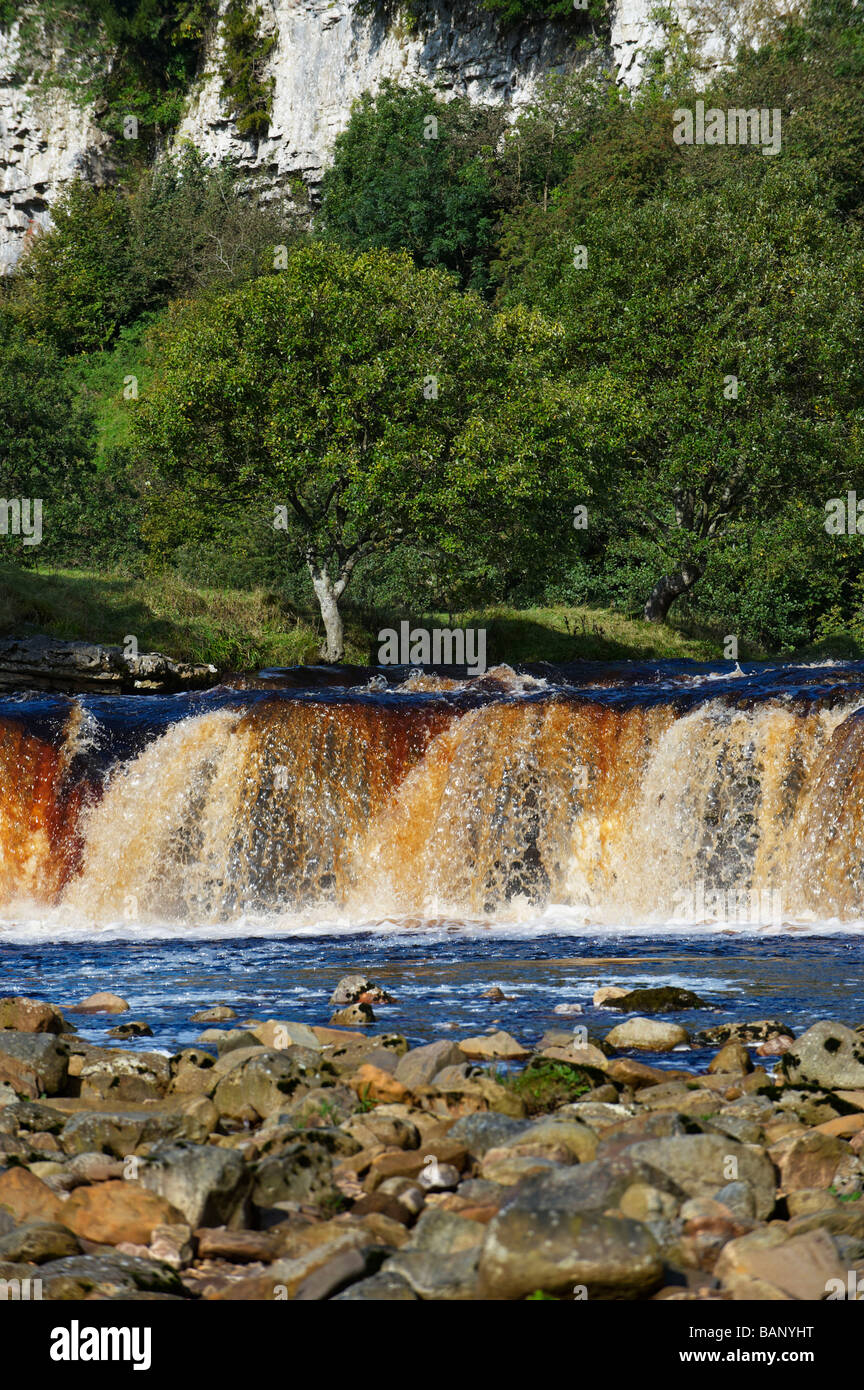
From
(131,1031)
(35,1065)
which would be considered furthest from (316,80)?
(35,1065)

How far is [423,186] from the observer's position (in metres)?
64.6

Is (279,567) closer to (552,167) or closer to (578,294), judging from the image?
(578,294)

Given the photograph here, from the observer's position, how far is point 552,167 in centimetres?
6419

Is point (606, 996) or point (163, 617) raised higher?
point (163, 617)

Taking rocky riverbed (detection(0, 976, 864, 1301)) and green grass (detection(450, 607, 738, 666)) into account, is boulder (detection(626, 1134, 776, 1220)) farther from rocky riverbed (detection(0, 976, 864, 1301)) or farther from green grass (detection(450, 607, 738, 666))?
green grass (detection(450, 607, 738, 666))

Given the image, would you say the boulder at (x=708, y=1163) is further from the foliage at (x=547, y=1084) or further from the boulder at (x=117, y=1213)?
the boulder at (x=117, y=1213)

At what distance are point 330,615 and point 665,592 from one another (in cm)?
1118

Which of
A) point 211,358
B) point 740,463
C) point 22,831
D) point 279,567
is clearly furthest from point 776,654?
point 22,831

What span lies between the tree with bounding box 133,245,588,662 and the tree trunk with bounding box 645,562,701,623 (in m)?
6.11

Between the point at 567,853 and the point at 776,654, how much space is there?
2257cm

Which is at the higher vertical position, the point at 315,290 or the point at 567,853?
the point at 315,290

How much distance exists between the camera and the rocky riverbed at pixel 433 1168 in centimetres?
A: 592

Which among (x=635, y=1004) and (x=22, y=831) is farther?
(x=22, y=831)

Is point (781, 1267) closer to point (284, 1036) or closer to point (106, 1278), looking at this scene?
point (106, 1278)
